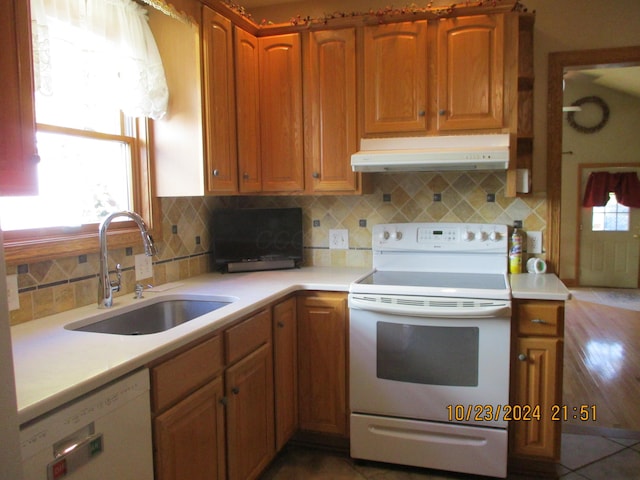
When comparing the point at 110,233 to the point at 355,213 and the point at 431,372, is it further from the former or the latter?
the point at 431,372

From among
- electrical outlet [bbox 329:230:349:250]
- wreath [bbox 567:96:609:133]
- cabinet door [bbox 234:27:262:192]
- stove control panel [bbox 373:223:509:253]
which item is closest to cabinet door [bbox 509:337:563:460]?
stove control panel [bbox 373:223:509:253]

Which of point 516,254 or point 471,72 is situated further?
point 516,254

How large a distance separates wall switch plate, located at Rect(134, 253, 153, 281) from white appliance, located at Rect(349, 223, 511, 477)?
95cm

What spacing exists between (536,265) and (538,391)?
71 cm

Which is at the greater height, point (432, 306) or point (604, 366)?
point (432, 306)

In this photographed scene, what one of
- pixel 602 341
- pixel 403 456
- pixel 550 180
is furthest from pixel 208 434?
pixel 602 341

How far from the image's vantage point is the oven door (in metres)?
2.18

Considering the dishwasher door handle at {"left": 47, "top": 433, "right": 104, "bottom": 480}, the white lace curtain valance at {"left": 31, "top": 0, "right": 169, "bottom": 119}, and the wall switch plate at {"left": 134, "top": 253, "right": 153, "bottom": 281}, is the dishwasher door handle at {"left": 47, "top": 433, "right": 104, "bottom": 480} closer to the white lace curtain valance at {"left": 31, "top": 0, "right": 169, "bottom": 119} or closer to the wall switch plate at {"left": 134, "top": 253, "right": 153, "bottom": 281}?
the wall switch plate at {"left": 134, "top": 253, "right": 153, "bottom": 281}

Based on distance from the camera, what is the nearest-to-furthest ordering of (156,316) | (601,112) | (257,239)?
1. (156,316)
2. (257,239)
3. (601,112)

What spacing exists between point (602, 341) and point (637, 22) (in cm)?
300

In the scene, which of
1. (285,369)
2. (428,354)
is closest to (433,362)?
(428,354)

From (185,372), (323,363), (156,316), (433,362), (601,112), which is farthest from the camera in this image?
(601,112)

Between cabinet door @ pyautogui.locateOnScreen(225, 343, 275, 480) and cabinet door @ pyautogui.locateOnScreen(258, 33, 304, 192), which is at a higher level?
cabinet door @ pyautogui.locateOnScreen(258, 33, 304, 192)

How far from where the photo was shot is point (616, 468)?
236cm
